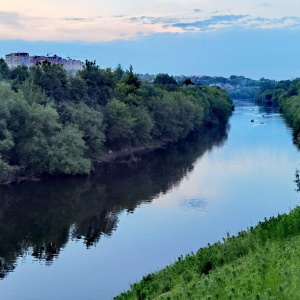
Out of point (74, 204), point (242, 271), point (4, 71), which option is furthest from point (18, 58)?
point (242, 271)

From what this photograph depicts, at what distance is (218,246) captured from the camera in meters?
11.1

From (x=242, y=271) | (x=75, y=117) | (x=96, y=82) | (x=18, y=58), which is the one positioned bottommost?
(x=75, y=117)

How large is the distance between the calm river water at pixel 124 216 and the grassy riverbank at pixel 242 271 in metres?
6.87

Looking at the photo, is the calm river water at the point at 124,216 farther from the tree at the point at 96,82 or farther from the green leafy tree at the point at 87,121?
the tree at the point at 96,82

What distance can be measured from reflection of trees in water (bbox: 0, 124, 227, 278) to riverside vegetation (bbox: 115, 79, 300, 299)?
34.0 feet

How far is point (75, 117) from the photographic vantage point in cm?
3922

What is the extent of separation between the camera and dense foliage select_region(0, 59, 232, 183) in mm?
34312

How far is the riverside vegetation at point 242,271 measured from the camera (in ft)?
20.7

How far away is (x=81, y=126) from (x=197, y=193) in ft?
41.5

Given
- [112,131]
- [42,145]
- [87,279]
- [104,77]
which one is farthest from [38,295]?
[104,77]

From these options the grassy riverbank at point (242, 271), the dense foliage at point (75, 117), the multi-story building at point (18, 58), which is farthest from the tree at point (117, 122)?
the multi-story building at point (18, 58)

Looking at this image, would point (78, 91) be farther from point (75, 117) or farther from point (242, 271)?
point (242, 271)

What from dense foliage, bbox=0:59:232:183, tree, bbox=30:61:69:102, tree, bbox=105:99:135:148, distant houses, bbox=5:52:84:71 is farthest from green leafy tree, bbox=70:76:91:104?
distant houses, bbox=5:52:84:71

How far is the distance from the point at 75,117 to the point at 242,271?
32.6 meters
